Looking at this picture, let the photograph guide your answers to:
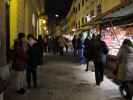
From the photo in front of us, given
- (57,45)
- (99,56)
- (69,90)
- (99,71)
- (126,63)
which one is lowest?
(69,90)

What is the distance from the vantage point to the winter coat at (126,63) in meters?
12.1

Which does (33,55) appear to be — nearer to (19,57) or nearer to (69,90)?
(19,57)

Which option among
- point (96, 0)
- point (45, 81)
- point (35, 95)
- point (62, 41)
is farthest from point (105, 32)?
point (62, 41)

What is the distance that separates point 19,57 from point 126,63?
11.4ft

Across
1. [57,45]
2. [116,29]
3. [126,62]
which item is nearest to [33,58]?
[126,62]

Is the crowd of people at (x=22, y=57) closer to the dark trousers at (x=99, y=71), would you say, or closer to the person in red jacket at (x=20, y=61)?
the person in red jacket at (x=20, y=61)

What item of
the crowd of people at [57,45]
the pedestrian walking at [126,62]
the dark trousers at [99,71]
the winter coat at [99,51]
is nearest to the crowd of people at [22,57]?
the winter coat at [99,51]

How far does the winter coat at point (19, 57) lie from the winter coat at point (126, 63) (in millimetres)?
3108

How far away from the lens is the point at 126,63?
39.9 ft

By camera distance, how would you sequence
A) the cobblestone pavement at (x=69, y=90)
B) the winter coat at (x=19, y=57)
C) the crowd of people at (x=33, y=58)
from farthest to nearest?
the winter coat at (x=19, y=57), the cobblestone pavement at (x=69, y=90), the crowd of people at (x=33, y=58)

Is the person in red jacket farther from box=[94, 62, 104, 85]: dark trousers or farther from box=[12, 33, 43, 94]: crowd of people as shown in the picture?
box=[94, 62, 104, 85]: dark trousers

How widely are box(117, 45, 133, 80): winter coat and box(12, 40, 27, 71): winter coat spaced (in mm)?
3108

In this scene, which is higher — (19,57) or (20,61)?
(19,57)

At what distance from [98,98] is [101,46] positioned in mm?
3227
